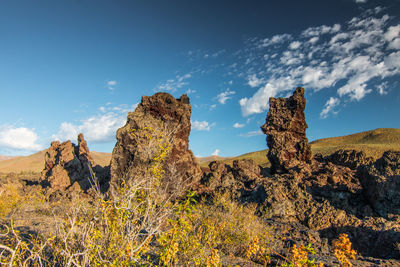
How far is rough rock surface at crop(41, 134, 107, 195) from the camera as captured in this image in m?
16.5

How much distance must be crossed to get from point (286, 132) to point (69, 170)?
16973 millimetres

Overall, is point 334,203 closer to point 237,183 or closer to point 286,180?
point 286,180

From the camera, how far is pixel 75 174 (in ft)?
58.0

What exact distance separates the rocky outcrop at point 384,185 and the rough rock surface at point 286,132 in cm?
466

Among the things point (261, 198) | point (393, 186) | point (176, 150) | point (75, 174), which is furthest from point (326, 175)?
point (75, 174)

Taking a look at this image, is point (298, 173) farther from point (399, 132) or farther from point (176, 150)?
point (399, 132)

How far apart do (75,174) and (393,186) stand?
65.2 ft

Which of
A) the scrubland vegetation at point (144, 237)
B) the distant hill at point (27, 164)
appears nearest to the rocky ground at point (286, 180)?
the scrubland vegetation at point (144, 237)

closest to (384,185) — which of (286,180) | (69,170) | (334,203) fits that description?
(334,203)

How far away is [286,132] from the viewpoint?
15.5 meters

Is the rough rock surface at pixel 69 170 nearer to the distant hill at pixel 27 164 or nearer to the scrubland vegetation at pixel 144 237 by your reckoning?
the scrubland vegetation at pixel 144 237

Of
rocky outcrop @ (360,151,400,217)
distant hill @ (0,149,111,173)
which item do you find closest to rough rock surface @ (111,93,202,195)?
rocky outcrop @ (360,151,400,217)

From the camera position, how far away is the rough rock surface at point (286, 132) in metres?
14.7

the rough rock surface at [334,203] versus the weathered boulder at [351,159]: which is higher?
the weathered boulder at [351,159]
